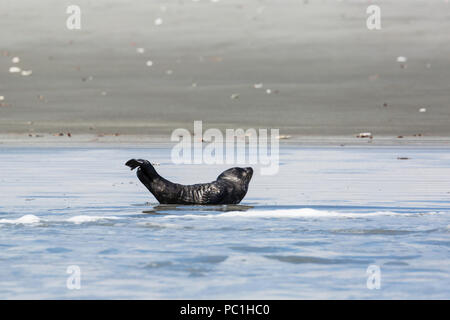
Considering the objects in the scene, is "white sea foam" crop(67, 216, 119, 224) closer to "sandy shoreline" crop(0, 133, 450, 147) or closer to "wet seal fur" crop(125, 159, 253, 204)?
"wet seal fur" crop(125, 159, 253, 204)

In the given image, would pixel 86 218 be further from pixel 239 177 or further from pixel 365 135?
pixel 365 135

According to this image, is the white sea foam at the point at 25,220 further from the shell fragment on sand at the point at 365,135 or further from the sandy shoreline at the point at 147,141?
the shell fragment on sand at the point at 365,135

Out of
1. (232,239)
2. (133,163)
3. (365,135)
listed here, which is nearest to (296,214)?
(232,239)

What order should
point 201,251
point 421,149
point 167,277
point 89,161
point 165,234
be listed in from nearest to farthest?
point 167,277 < point 201,251 < point 165,234 < point 89,161 < point 421,149

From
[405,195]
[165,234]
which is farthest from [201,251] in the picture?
[405,195]

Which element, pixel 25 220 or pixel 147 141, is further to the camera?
pixel 147 141

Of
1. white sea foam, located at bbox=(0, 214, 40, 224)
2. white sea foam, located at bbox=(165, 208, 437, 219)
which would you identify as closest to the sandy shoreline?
white sea foam, located at bbox=(165, 208, 437, 219)

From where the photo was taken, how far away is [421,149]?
32.3m

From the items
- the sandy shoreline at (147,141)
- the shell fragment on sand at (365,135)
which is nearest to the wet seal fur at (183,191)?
the sandy shoreline at (147,141)

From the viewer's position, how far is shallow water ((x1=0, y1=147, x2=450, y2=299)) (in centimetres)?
866

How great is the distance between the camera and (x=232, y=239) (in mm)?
11125

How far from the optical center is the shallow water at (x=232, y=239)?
8664 mm
